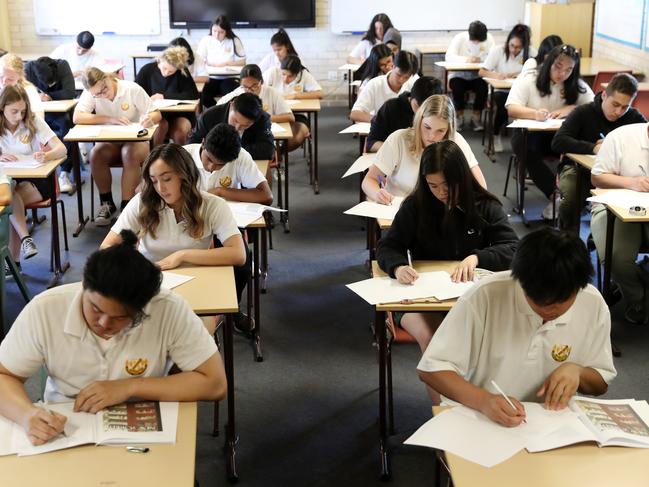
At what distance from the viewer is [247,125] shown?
5176 mm

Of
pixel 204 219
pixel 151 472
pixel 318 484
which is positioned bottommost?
pixel 318 484

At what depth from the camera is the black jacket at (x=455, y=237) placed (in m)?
3.39

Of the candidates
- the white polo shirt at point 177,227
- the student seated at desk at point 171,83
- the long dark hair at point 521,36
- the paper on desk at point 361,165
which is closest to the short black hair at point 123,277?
the white polo shirt at point 177,227

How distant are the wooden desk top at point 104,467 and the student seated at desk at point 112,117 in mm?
4461

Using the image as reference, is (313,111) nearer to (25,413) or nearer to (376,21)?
(376,21)

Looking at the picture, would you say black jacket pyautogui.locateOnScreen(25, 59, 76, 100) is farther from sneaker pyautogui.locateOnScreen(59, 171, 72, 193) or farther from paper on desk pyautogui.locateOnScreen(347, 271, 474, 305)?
paper on desk pyautogui.locateOnScreen(347, 271, 474, 305)

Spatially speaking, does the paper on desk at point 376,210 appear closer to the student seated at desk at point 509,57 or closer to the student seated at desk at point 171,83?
the student seated at desk at point 171,83

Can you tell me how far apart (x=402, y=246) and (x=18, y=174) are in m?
2.61

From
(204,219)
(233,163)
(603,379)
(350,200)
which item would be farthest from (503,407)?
(350,200)

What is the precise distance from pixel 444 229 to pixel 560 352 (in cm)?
105

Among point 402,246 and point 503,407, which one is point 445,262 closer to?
point 402,246

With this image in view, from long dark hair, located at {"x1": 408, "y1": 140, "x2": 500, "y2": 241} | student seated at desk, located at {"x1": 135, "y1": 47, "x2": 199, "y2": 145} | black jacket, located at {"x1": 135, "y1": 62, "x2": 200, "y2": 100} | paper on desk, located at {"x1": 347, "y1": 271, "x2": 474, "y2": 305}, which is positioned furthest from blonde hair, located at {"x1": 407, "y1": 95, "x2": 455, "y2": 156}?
black jacket, located at {"x1": 135, "y1": 62, "x2": 200, "y2": 100}

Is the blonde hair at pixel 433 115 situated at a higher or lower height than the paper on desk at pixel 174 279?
higher

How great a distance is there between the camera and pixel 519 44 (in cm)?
910
